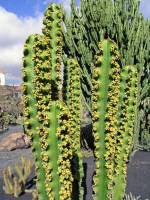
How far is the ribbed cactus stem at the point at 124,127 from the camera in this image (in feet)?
11.8

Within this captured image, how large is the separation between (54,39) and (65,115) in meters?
0.80

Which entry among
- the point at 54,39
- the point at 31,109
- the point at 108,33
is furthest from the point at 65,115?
the point at 108,33

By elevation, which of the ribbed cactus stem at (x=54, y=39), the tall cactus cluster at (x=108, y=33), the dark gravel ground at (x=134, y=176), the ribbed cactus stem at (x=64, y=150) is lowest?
the dark gravel ground at (x=134, y=176)

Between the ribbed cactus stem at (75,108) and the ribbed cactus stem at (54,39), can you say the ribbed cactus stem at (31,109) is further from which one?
the ribbed cactus stem at (75,108)

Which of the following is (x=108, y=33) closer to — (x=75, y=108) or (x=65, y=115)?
(x=75, y=108)

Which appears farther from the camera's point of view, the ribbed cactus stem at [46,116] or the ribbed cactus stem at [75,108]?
the ribbed cactus stem at [75,108]

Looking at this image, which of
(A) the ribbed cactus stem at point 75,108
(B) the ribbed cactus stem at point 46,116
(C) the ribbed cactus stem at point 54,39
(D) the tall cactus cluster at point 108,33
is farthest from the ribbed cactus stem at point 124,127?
(D) the tall cactus cluster at point 108,33

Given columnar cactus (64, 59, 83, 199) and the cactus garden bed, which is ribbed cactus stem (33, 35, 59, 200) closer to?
columnar cactus (64, 59, 83, 199)

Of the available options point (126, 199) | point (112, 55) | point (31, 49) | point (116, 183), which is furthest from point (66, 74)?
point (126, 199)

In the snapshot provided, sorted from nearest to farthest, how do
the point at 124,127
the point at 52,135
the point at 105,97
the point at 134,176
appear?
the point at 52,135 → the point at 105,97 → the point at 124,127 → the point at 134,176

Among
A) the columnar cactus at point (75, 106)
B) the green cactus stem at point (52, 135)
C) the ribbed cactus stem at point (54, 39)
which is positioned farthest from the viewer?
the columnar cactus at point (75, 106)

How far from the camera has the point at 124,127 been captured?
3623 mm

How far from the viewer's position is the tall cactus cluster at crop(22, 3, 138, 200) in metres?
Answer: 2.96

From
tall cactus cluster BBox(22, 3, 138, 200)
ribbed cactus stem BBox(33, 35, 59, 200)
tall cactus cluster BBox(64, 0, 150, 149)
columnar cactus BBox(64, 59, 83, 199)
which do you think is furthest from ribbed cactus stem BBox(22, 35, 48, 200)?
tall cactus cluster BBox(64, 0, 150, 149)
